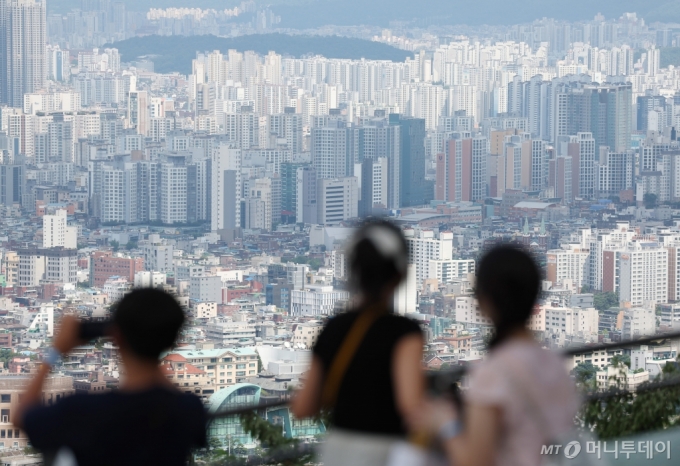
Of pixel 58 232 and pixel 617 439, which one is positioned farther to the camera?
pixel 58 232

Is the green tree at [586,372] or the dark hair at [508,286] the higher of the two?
the dark hair at [508,286]

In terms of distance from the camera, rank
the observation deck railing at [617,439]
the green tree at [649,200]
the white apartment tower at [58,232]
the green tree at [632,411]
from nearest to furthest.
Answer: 1. the observation deck railing at [617,439]
2. the green tree at [632,411]
3. the white apartment tower at [58,232]
4. the green tree at [649,200]

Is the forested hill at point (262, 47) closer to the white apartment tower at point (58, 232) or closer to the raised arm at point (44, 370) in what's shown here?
the white apartment tower at point (58, 232)

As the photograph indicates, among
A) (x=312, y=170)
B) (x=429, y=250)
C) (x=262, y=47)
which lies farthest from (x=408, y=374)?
(x=262, y=47)

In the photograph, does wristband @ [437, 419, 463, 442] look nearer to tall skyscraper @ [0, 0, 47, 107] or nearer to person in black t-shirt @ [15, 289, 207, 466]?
person in black t-shirt @ [15, 289, 207, 466]

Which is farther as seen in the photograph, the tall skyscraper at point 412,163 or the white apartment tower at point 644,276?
the tall skyscraper at point 412,163

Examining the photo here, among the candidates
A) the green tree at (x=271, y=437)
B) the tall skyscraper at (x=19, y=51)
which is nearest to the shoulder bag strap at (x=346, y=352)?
the green tree at (x=271, y=437)

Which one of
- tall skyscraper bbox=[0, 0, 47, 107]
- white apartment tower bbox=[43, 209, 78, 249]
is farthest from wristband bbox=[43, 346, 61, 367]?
tall skyscraper bbox=[0, 0, 47, 107]

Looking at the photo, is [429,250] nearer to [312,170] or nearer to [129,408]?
[312,170]
